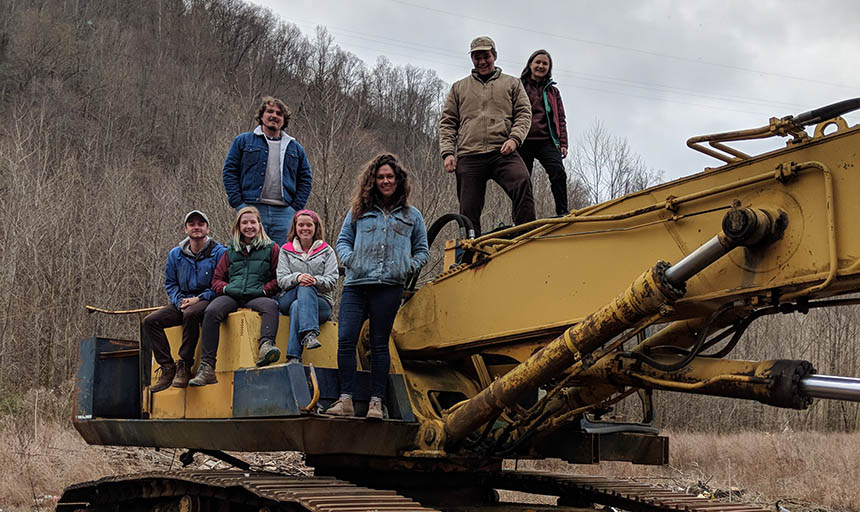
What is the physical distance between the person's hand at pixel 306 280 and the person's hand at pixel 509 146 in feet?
6.13

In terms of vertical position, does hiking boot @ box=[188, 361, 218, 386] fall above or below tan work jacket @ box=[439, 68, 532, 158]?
below

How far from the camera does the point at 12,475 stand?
34.1 feet

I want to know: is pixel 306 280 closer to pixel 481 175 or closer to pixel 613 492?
pixel 481 175

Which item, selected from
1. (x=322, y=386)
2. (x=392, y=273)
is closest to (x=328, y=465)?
(x=322, y=386)

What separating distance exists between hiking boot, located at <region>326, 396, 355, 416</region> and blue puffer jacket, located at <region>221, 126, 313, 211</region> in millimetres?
2310

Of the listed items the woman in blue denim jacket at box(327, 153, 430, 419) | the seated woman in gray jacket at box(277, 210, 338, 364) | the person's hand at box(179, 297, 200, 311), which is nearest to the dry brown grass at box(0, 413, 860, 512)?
the person's hand at box(179, 297, 200, 311)

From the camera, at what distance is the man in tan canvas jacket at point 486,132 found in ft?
21.9

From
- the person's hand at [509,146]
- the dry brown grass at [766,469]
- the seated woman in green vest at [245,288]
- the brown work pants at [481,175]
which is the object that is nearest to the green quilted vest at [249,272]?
the seated woman in green vest at [245,288]

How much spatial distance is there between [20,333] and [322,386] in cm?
1524

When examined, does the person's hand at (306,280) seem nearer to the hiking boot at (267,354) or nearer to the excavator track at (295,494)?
the hiking boot at (267,354)

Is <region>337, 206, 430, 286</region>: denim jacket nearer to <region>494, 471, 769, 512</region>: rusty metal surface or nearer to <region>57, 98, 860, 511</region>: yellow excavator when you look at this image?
<region>57, 98, 860, 511</region>: yellow excavator

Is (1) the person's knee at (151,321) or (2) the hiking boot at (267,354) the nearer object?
(2) the hiking boot at (267,354)

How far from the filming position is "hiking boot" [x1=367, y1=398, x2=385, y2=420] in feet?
17.1

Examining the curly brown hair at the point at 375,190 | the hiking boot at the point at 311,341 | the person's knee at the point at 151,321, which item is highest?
the curly brown hair at the point at 375,190
